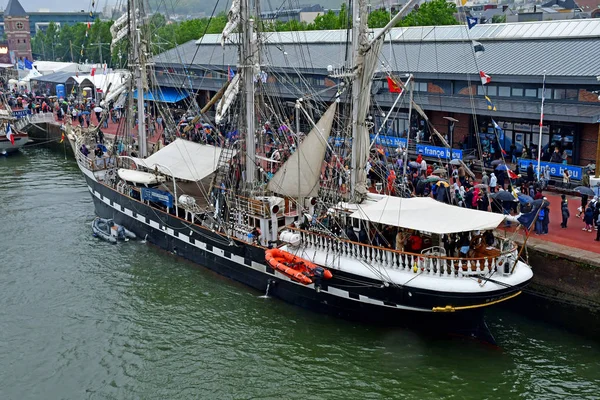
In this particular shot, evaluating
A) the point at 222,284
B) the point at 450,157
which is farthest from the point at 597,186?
the point at 222,284

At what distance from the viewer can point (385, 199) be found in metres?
26.7

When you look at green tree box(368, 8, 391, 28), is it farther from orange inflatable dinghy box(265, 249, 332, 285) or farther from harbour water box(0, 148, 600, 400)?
orange inflatable dinghy box(265, 249, 332, 285)

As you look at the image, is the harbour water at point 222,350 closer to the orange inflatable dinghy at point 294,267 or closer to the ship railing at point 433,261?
the orange inflatable dinghy at point 294,267

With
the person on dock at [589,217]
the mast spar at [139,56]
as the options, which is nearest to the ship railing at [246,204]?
the mast spar at [139,56]

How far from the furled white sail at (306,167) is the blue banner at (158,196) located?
7.02 m

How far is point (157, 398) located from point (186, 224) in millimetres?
11230

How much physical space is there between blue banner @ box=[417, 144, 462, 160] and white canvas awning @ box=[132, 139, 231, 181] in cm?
1300

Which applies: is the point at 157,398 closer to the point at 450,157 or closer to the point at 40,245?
the point at 40,245

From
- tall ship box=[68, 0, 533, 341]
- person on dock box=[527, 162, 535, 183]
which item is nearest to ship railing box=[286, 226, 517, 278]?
tall ship box=[68, 0, 533, 341]

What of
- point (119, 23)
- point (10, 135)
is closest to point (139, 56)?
point (119, 23)

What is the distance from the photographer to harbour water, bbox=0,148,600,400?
22061mm

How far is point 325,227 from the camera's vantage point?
26953 mm

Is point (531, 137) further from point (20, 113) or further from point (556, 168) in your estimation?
point (20, 113)

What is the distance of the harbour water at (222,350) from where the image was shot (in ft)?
72.4
